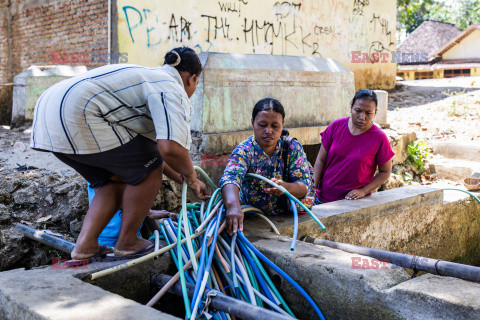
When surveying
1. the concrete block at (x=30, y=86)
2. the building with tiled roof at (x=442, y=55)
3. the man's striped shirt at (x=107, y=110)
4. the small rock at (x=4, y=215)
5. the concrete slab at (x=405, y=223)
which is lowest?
the concrete slab at (x=405, y=223)

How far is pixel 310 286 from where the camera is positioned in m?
2.70

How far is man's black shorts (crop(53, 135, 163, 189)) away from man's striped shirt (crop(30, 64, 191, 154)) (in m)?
0.05

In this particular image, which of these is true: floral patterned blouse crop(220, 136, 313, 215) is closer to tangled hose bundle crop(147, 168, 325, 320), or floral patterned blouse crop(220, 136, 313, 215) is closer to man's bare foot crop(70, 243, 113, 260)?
tangled hose bundle crop(147, 168, 325, 320)

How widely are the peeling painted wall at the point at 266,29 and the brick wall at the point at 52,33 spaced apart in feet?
2.30

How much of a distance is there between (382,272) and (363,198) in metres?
1.85

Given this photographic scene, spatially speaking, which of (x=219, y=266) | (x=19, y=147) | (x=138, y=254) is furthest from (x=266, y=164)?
(x=19, y=147)

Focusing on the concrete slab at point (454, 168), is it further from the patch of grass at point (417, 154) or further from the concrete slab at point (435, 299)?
the concrete slab at point (435, 299)

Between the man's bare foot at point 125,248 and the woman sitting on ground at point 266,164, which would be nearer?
the man's bare foot at point 125,248

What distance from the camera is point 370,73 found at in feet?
42.6

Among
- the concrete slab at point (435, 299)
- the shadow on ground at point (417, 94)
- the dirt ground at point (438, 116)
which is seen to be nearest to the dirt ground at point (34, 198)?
the concrete slab at point (435, 299)

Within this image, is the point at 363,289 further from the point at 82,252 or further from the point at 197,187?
the point at 82,252

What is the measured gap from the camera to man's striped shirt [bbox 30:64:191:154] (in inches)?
104

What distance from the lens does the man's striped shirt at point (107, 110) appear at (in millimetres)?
2631

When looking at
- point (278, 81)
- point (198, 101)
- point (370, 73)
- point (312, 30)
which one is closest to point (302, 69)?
point (278, 81)
